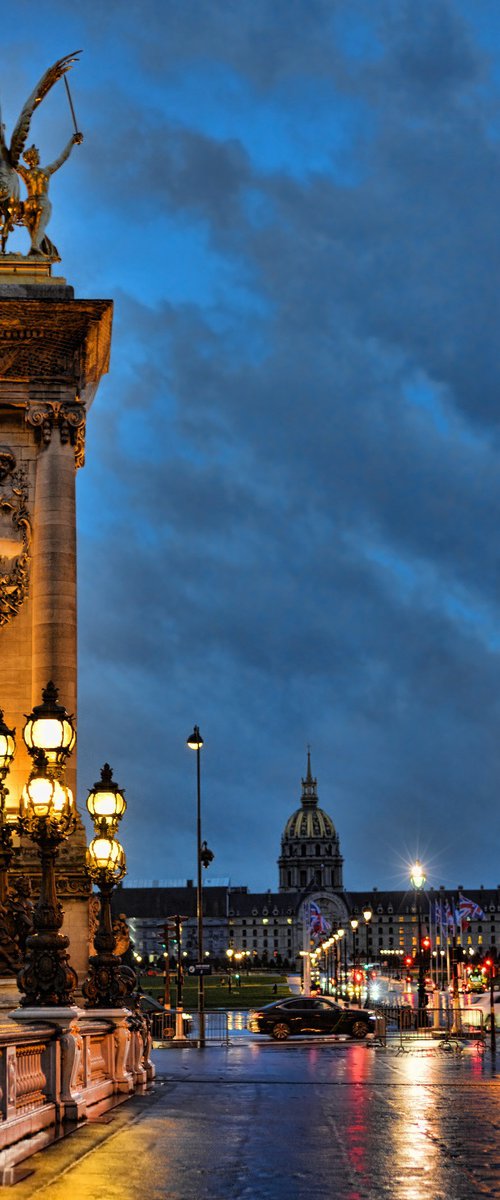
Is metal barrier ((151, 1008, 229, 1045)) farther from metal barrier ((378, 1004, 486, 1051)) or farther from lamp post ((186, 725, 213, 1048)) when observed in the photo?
metal barrier ((378, 1004, 486, 1051))

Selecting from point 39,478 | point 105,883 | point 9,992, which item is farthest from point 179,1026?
point 105,883

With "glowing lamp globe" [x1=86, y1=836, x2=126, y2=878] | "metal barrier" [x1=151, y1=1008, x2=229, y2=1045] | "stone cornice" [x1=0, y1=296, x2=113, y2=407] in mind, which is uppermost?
"stone cornice" [x1=0, y1=296, x2=113, y2=407]

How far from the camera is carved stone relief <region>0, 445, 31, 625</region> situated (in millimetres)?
33938

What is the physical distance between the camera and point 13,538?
3425 centimetres

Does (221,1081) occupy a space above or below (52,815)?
below

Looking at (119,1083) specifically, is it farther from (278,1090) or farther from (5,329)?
(5,329)

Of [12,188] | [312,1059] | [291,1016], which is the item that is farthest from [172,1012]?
[12,188]

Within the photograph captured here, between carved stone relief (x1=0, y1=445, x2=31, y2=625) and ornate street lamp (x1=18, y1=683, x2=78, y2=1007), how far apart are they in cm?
1279

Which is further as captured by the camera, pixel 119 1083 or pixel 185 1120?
pixel 119 1083

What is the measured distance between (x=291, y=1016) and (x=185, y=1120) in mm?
39483

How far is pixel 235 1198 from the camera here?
1258 centimetres

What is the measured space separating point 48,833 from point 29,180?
22.0 meters

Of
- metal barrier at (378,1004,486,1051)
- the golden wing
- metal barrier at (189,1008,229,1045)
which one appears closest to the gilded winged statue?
the golden wing

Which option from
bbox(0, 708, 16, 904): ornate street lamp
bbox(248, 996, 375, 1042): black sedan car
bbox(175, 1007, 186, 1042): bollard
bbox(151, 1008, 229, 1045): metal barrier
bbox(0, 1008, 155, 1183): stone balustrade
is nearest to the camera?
bbox(0, 1008, 155, 1183): stone balustrade
